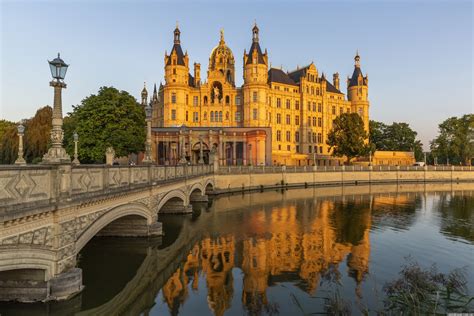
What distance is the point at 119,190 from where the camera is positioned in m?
14.6

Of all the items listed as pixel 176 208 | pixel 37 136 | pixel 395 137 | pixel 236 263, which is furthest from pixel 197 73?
pixel 236 263

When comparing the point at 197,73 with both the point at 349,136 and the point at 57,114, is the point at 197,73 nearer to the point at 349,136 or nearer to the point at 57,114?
the point at 349,136

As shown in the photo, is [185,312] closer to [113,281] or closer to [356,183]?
[113,281]

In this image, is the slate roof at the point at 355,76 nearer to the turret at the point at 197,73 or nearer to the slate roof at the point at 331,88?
the slate roof at the point at 331,88

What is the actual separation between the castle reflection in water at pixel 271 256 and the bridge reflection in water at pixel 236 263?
44 millimetres

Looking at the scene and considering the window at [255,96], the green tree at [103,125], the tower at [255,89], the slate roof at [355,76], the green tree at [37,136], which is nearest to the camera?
the green tree at [103,125]

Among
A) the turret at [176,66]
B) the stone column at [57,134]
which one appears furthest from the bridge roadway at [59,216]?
the turret at [176,66]

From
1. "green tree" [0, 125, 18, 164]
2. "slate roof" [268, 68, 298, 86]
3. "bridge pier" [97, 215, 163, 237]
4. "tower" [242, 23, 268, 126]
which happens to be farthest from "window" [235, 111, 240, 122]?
"bridge pier" [97, 215, 163, 237]

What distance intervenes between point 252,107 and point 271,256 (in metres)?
67.4

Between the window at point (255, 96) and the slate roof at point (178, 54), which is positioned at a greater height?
the slate roof at point (178, 54)

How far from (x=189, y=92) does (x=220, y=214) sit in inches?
2373

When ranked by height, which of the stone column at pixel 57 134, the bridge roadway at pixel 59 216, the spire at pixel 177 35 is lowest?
the bridge roadway at pixel 59 216

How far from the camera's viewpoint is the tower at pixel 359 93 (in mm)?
103000

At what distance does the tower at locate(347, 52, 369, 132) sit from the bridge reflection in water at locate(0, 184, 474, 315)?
73696 millimetres
